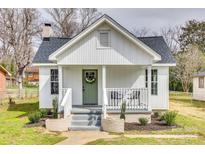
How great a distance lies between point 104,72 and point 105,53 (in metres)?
0.80

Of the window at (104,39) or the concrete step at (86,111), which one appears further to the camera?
the window at (104,39)

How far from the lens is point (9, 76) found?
15.9m

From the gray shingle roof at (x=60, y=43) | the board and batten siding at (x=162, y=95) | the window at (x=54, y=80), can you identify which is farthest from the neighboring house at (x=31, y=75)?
the board and batten siding at (x=162, y=95)

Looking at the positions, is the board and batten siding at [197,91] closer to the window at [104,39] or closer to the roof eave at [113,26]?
the roof eave at [113,26]

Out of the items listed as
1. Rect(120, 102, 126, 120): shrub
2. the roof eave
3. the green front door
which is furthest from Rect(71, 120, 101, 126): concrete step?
the roof eave

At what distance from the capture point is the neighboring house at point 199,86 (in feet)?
82.2

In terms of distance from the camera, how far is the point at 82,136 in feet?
37.6

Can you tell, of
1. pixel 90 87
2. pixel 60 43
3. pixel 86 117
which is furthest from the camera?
pixel 60 43

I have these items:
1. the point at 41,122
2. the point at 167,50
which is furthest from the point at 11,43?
the point at 167,50

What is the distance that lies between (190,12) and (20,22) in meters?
7.34

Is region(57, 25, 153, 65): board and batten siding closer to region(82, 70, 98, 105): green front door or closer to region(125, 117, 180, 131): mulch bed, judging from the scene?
region(82, 70, 98, 105): green front door

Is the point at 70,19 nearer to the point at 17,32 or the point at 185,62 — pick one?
the point at 17,32

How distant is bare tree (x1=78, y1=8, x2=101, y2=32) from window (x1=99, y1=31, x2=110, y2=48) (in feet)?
11.0

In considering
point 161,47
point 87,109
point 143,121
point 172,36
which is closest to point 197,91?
point 172,36
